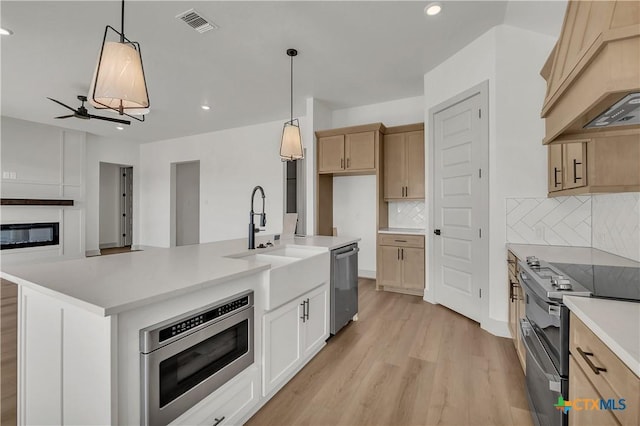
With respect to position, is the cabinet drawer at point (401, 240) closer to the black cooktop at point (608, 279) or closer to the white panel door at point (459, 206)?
the white panel door at point (459, 206)

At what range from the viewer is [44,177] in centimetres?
594

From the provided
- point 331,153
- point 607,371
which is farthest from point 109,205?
point 607,371

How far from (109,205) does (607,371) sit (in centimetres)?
1004

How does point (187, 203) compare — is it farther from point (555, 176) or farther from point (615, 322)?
point (615, 322)

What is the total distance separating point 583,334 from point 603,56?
925 mm

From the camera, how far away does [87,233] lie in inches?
265

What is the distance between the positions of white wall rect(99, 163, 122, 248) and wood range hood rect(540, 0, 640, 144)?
9690 millimetres

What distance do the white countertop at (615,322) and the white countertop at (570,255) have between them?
0.94 m

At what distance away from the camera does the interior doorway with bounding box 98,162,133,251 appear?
26.2 ft

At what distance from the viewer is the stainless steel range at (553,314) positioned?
3.85 feet

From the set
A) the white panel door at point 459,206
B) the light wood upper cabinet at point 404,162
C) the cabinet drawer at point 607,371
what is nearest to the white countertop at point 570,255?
the white panel door at point 459,206

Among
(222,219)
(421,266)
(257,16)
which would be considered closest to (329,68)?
(257,16)

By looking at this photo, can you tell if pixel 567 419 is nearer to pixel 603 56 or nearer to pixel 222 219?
pixel 603 56

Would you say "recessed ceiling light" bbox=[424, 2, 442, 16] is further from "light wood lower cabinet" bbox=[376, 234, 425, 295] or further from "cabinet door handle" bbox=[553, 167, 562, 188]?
"light wood lower cabinet" bbox=[376, 234, 425, 295]
